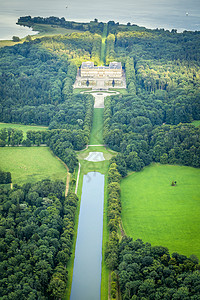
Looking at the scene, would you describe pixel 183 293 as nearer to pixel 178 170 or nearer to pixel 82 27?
pixel 178 170

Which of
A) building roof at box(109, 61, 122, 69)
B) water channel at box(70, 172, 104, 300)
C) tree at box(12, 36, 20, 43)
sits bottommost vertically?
water channel at box(70, 172, 104, 300)

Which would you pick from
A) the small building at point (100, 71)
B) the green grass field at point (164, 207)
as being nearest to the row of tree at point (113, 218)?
the green grass field at point (164, 207)

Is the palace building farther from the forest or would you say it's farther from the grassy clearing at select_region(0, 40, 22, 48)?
the grassy clearing at select_region(0, 40, 22, 48)

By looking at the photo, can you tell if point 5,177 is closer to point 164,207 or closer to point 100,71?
point 164,207

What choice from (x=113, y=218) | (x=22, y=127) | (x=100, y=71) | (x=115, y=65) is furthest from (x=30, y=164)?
(x=115, y=65)

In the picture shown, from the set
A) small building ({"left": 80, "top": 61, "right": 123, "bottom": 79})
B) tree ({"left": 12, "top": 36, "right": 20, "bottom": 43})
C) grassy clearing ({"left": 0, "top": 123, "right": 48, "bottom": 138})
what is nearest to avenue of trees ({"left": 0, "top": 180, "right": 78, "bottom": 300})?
grassy clearing ({"left": 0, "top": 123, "right": 48, "bottom": 138})

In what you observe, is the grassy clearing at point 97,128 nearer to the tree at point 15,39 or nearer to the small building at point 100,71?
the small building at point 100,71

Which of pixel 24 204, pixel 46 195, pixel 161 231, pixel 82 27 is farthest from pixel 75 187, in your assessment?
pixel 82 27
